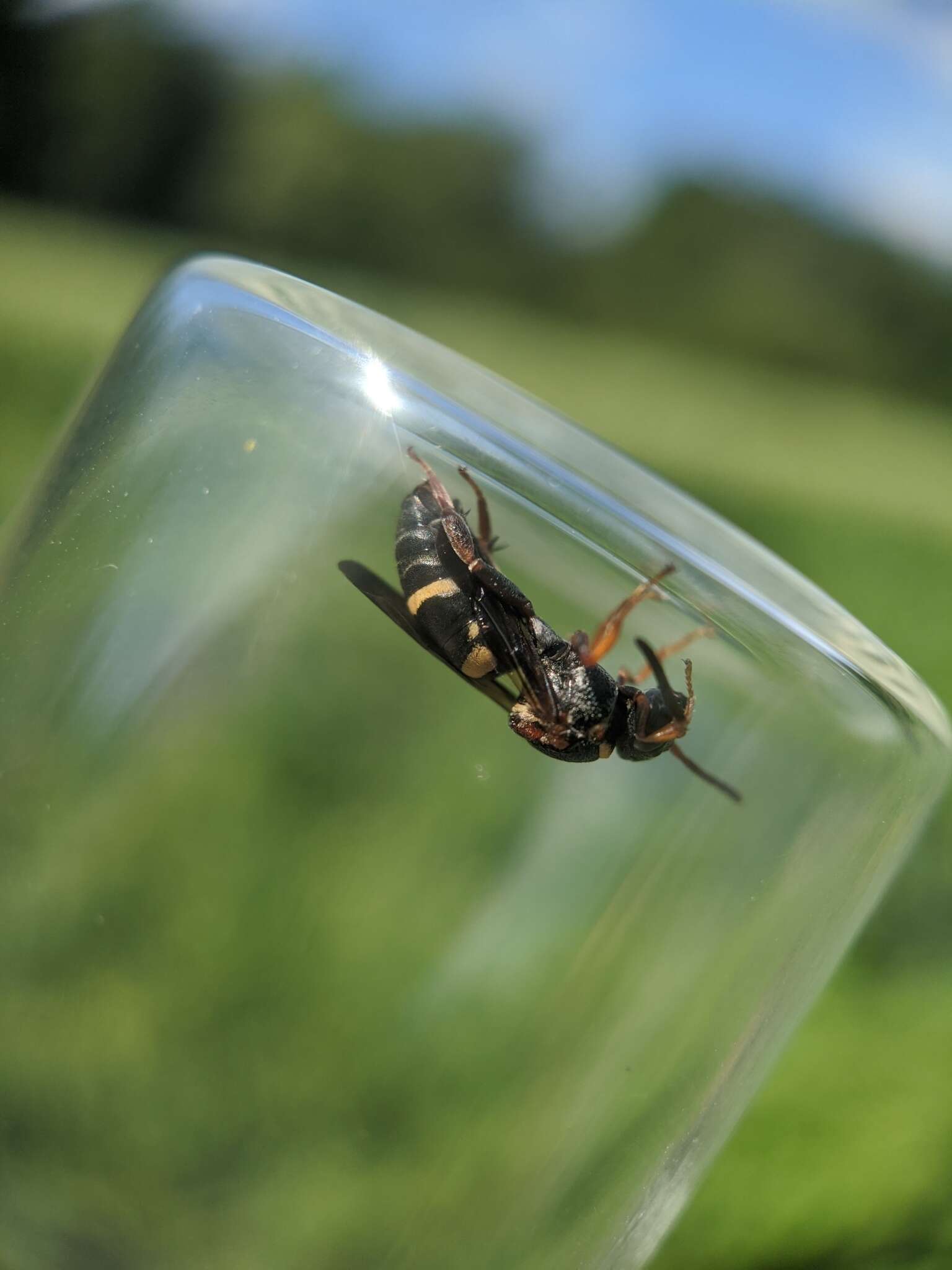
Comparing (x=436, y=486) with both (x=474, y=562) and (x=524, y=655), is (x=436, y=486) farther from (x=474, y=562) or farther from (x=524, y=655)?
(x=524, y=655)

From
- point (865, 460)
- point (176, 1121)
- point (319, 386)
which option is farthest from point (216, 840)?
point (865, 460)

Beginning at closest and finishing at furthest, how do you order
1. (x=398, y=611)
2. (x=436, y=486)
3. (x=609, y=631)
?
(x=436, y=486), (x=609, y=631), (x=398, y=611)

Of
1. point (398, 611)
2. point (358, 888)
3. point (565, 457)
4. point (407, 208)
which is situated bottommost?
point (358, 888)

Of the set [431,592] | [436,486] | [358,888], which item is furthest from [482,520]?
[358,888]

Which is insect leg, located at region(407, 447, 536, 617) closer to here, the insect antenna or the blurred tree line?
the insect antenna

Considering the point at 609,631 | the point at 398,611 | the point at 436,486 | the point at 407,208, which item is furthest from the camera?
the point at 407,208

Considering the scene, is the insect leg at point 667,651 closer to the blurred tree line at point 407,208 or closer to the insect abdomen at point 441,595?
the insect abdomen at point 441,595

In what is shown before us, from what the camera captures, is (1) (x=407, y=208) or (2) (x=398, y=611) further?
(1) (x=407, y=208)
